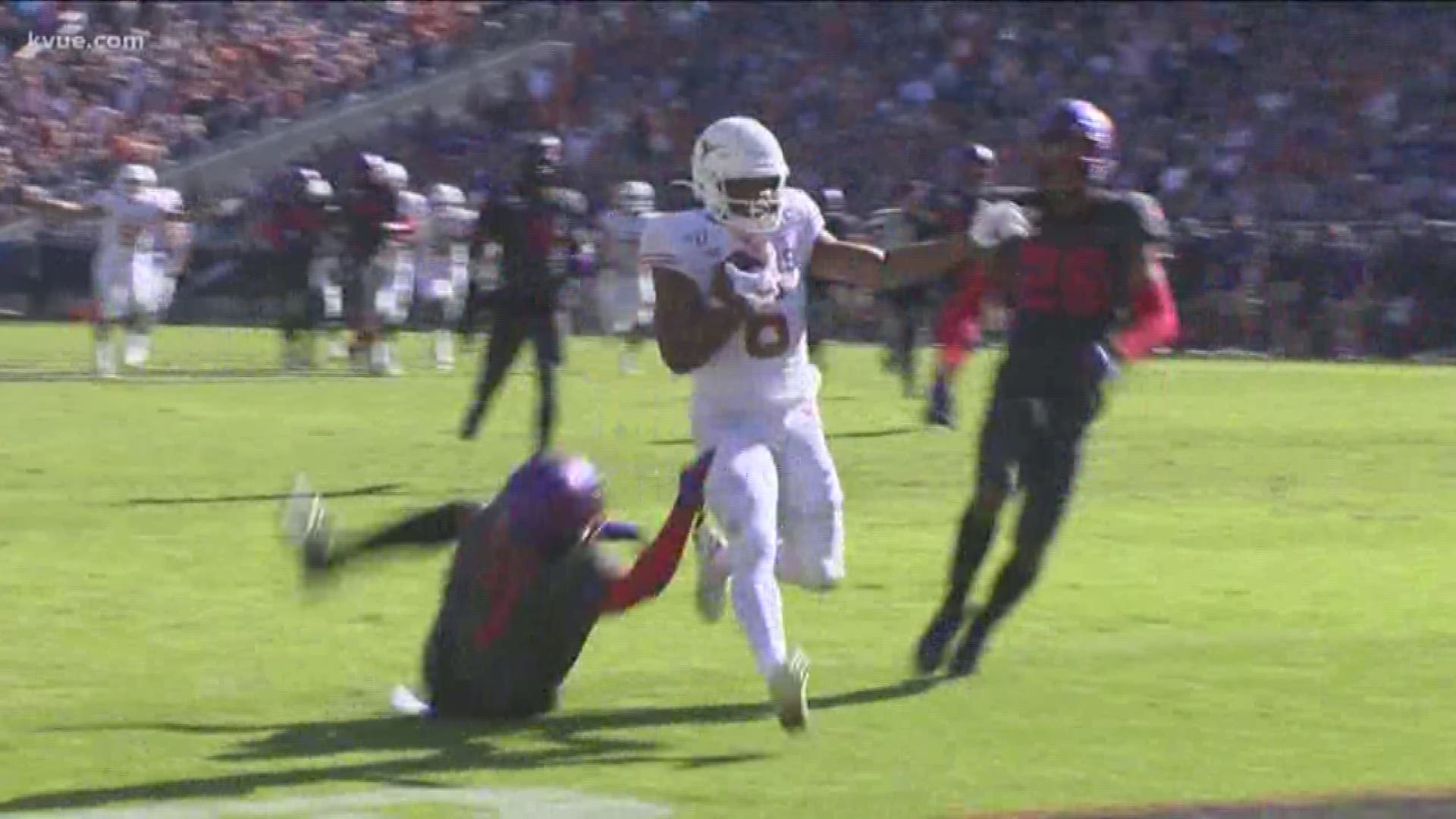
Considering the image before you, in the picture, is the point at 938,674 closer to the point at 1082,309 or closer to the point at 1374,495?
the point at 1082,309

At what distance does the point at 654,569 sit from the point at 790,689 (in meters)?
0.73

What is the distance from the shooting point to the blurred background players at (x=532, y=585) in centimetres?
918

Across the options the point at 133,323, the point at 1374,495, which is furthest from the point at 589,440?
the point at 133,323

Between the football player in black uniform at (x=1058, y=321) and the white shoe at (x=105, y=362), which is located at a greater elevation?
the football player in black uniform at (x=1058, y=321)

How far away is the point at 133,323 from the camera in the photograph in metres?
27.5

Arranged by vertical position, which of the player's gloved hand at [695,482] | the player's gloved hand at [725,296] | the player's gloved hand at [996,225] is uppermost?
the player's gloved hand at [996,225]

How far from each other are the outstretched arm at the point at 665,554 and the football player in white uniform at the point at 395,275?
18534mm

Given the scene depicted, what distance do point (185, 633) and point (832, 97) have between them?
30.3 m

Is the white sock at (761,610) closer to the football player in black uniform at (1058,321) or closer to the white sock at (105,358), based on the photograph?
the football player in black uniform at (1058,321)

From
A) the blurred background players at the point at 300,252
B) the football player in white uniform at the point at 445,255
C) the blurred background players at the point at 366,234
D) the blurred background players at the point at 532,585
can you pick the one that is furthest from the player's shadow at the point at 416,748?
the football player in white uniform at the point at 445,255

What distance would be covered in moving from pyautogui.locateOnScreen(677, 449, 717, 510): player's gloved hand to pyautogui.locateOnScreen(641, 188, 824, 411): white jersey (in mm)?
185

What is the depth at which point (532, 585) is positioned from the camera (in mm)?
9164

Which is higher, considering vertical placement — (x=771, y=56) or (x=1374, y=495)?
(x=771, y=56)

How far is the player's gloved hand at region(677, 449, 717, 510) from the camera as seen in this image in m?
9.13
